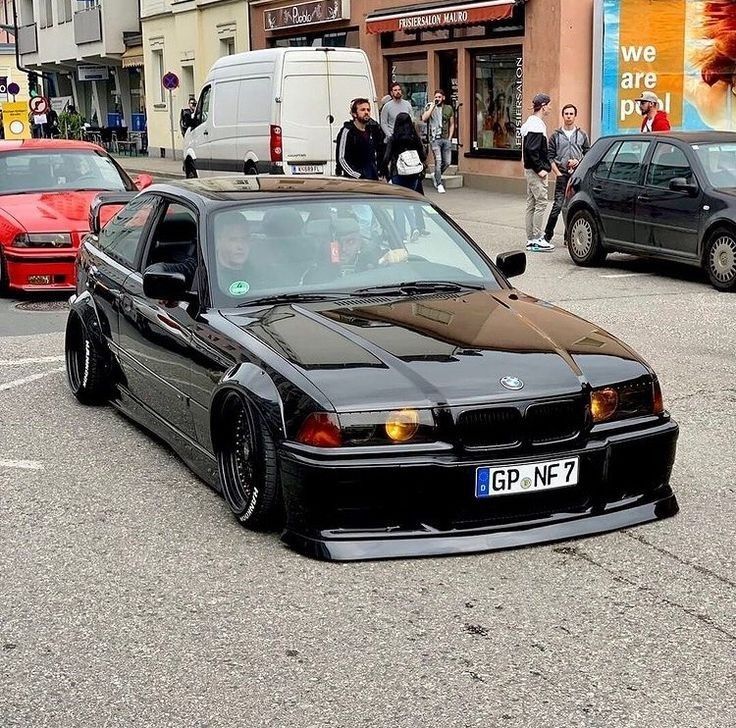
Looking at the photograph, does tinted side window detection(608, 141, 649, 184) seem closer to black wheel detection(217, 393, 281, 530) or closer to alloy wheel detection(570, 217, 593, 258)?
alloy wheel detection(570, 217, 593, 258)

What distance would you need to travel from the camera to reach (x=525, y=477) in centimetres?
486

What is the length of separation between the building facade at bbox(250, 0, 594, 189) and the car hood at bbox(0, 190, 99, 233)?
39.6 feet

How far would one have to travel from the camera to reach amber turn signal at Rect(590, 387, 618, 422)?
503 centimetres

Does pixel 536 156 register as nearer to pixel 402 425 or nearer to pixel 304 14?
pixel 402 425

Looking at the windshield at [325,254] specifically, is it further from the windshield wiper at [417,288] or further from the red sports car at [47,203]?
the red sports car at [47,203]

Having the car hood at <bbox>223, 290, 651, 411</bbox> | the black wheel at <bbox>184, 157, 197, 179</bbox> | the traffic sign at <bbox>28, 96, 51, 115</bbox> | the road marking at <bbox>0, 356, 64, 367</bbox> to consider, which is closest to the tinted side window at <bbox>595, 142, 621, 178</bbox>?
the road marking at <bbox>0, 356, 64, 367</bbox>

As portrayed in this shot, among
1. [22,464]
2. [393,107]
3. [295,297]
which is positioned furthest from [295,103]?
[295,297]

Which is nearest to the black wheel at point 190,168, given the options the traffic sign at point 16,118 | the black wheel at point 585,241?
the black wheel at point 585,241

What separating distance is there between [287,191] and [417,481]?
7.31ft

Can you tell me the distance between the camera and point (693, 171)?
13.2m

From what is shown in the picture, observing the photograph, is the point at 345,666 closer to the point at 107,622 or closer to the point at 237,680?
the point at 237,680

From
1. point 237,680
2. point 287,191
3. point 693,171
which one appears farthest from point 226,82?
point 237,680

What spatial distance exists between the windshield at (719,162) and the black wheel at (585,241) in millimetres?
1614

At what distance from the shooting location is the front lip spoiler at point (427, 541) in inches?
190
